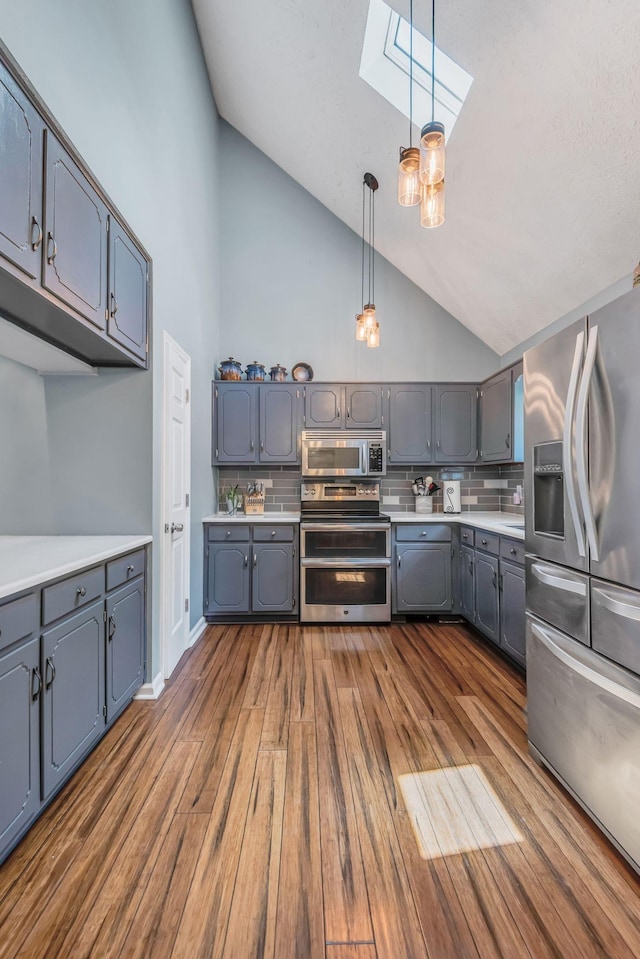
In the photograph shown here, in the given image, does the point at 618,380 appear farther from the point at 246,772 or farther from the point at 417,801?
the point at 246,772

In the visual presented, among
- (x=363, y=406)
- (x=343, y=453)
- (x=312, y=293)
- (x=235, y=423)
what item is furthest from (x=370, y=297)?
(x=235, y=423)

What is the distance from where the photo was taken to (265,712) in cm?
215

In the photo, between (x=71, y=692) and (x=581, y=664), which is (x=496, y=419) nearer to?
(x=581, y=664)

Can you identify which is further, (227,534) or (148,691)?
(227,534)

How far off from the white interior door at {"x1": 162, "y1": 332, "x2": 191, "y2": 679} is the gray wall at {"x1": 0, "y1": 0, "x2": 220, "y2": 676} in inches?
4.3

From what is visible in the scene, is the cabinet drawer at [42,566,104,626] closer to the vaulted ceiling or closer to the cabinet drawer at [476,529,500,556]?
the cabinet drawer at [476,529,500,556]

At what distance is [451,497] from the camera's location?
13.1 feet

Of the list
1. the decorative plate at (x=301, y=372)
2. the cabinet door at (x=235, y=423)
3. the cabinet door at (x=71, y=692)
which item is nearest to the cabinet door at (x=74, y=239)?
the cabinet door at (x=71, y=692)

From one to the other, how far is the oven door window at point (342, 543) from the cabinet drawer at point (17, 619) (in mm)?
2286

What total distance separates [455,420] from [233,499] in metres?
2.22

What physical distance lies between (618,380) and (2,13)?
2213 mm

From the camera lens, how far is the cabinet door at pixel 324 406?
3.88 meters

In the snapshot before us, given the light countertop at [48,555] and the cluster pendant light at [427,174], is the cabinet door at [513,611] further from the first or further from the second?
the light countertop at [48,555]

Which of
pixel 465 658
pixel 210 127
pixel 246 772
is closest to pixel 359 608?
pixel 465 658
